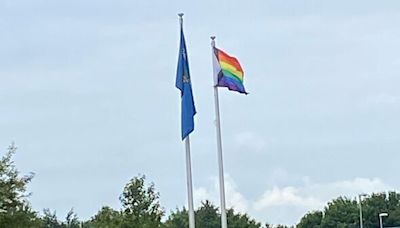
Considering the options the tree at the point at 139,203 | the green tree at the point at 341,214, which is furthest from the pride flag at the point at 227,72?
the green tree at the point at 341,214

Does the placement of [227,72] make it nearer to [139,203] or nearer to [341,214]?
[139,203]

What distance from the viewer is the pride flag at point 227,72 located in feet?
91.2

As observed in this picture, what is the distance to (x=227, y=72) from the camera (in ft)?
91.8

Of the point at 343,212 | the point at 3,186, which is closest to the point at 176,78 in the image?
the point at 3,186

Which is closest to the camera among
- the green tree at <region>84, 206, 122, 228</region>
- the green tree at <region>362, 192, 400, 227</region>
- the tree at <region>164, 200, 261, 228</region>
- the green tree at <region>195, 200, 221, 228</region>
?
the green tree at <region>84, 206, 122, 228</region>

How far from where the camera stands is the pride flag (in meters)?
27.8

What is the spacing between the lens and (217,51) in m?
Answer: 28.0

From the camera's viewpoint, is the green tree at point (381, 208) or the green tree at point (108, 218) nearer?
the green tree at point (108, 218)

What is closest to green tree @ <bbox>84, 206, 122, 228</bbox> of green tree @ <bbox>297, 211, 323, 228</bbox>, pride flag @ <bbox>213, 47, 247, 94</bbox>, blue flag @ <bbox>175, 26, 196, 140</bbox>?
pride flag @ <bbox>213, 47, 247, 94</bbox>

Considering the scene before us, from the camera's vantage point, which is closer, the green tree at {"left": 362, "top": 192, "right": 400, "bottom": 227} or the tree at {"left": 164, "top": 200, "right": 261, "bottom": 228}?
the tree at {"left": 164, "top": 200, "right": 261, "bottom": 228}

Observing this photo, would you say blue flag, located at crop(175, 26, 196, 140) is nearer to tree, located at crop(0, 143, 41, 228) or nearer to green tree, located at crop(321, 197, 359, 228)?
tree, located at crop(0, 143, 41, 228)

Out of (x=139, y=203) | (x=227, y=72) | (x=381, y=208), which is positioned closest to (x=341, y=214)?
(x=381, y=208)

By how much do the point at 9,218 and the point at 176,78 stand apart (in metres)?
11.0

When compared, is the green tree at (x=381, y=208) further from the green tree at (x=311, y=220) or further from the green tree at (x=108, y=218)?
the green tree at (x=108, y=218)
